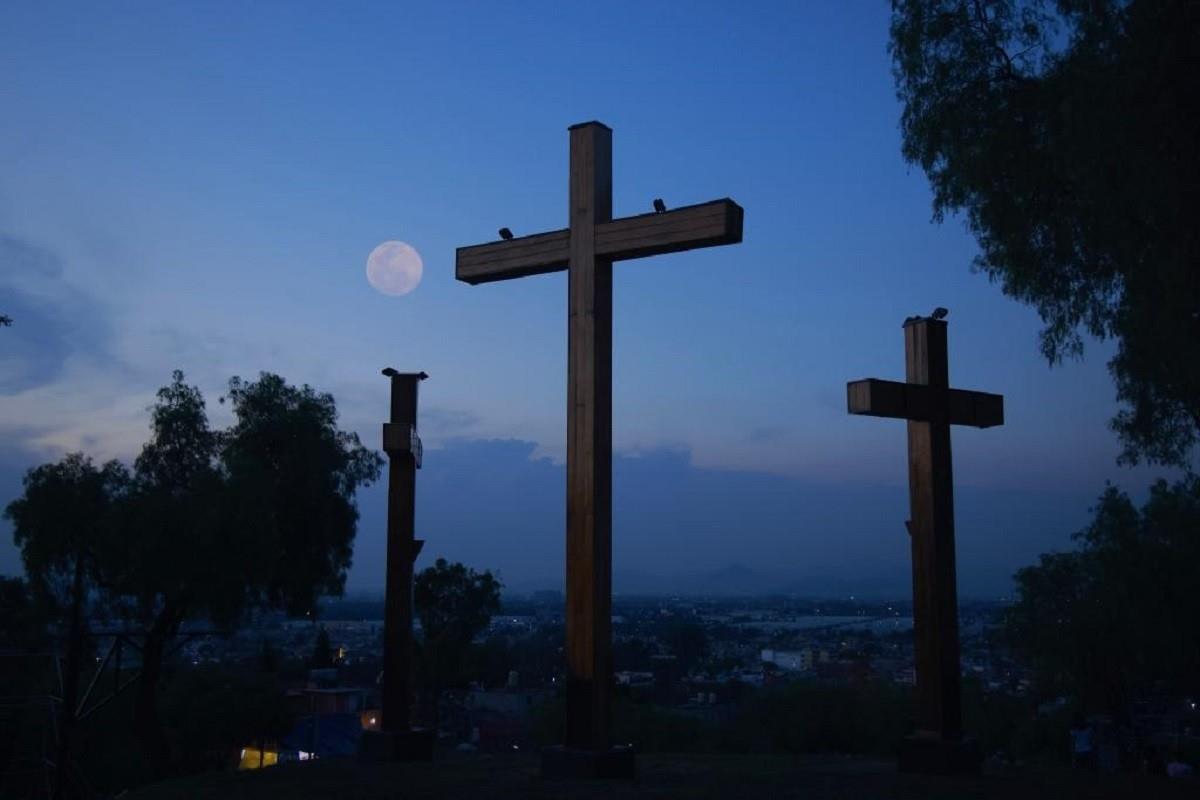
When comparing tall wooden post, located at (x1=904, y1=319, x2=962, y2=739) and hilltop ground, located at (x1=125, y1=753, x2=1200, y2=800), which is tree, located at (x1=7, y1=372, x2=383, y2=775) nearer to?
hilltop ground, located at (x1=125, y1=753, x2=1200, y2=800)

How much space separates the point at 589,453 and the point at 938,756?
3274 millimetres

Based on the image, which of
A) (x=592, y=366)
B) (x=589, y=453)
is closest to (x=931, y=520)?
(x=589, y=453)

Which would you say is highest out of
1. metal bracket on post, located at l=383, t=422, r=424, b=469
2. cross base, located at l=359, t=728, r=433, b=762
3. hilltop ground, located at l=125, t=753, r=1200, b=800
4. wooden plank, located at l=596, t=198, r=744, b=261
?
wooden plank, located at l=596, t=198, r=744, b=261

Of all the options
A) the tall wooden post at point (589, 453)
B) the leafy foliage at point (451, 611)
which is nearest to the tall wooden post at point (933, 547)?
the tall wooden post at point (589, 453)

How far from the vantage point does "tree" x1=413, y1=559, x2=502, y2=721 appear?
71.6 feet

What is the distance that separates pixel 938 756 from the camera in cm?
766

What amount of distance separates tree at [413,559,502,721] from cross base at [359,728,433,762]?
11.8 meters

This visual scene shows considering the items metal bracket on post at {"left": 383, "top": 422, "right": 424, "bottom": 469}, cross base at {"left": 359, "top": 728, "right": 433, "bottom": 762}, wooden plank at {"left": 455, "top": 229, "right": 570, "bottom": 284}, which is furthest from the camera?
metal bracket on post at {"left": 383, "top": 422, "right": 424, "bottom": 469}

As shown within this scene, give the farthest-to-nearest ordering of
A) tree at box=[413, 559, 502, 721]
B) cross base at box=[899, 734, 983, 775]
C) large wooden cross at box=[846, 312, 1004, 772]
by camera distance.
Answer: tree at box=[413, 559, 502, 721], large wooden cross at box=[846, 312, 1004, 772], cross base at box=[899, 734, 983, 775]

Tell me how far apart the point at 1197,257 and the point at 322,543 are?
13.7m

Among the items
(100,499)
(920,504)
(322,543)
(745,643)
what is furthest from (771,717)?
(745,643)

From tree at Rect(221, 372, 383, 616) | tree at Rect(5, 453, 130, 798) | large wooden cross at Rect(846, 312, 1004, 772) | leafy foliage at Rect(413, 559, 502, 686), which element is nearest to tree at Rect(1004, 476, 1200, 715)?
large wooden cross at Rect(846, 312, 1004, 772)

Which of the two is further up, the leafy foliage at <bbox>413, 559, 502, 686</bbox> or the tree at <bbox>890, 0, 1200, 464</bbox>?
the tree at <bbox>890, 0, 1200, 464</bbox>

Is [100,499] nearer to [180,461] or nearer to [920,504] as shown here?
[180,461]
